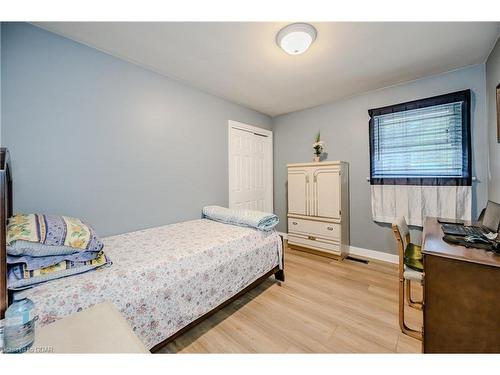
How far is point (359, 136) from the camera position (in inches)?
121

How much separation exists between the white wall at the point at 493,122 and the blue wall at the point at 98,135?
118 inches

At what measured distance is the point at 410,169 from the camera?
2.63 m

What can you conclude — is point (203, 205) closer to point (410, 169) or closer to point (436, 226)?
point (436, 226)

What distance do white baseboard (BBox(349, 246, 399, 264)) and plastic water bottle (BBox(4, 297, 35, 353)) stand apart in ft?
11.2

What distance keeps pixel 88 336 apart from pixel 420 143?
342 cm

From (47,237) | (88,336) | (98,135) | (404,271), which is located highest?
(98,135)

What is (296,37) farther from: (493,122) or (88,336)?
(88,336)

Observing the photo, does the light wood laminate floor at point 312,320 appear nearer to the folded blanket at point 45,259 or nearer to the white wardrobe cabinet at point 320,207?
the white wardrobe cabinet at point 320,207

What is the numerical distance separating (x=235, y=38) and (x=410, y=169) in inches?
101

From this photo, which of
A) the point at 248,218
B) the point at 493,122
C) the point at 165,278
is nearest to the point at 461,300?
the point at 248,218

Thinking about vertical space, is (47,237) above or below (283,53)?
below

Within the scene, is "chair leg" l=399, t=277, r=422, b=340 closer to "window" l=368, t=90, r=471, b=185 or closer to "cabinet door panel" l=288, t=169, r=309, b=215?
"window" l=368, t=90, r=471, b=185

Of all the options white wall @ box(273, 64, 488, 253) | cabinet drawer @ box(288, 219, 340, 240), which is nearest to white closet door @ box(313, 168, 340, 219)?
cabinet drawer @ box(288, 219, 340, 240)
